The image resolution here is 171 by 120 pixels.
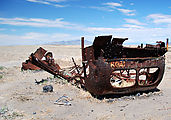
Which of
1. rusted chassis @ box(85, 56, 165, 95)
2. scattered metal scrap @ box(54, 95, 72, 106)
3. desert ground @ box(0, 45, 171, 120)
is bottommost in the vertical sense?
desert ground @ box(0, 45, 171, 120)

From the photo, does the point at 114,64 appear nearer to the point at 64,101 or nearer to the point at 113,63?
the point at 113,63

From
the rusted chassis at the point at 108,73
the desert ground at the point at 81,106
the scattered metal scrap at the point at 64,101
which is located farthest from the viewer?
the scattered metal scrap at the point at 64,101

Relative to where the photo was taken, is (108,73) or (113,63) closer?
(108,73)

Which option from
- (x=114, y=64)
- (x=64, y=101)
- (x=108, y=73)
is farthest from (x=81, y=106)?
(x=114, y=64)

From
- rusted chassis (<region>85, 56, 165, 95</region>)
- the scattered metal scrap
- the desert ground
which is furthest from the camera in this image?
the scattered metal scrap

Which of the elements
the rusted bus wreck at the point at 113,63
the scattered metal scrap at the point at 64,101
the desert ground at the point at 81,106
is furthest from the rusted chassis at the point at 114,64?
the scattered metal scrap at the point at 64,101

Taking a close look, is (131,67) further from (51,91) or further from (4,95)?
(4,95)

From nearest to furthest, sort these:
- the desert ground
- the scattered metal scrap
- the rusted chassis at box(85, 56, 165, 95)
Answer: the desert ground
the rusted chassis at box(85, 56, 165, 95)
the scattered metal scrap

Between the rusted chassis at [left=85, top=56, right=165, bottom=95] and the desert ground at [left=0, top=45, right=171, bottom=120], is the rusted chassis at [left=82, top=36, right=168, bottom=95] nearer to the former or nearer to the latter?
the rusted chassis at [left=85, top=56, right=165, bottom=95]

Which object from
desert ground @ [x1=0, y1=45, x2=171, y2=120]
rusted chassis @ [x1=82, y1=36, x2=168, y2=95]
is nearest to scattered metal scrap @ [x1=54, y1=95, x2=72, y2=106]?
desert ground @ [x1=0, y1=45, x2=171, y2=120]

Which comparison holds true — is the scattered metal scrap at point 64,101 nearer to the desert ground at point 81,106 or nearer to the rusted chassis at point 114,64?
the desert ground at point 81,106

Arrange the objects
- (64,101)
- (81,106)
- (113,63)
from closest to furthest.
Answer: (81,106)
(113,63)
(64,101)

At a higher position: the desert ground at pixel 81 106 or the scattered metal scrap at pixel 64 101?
the scattered metal scrap at pixel 64 101

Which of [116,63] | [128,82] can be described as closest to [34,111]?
[116,63]
